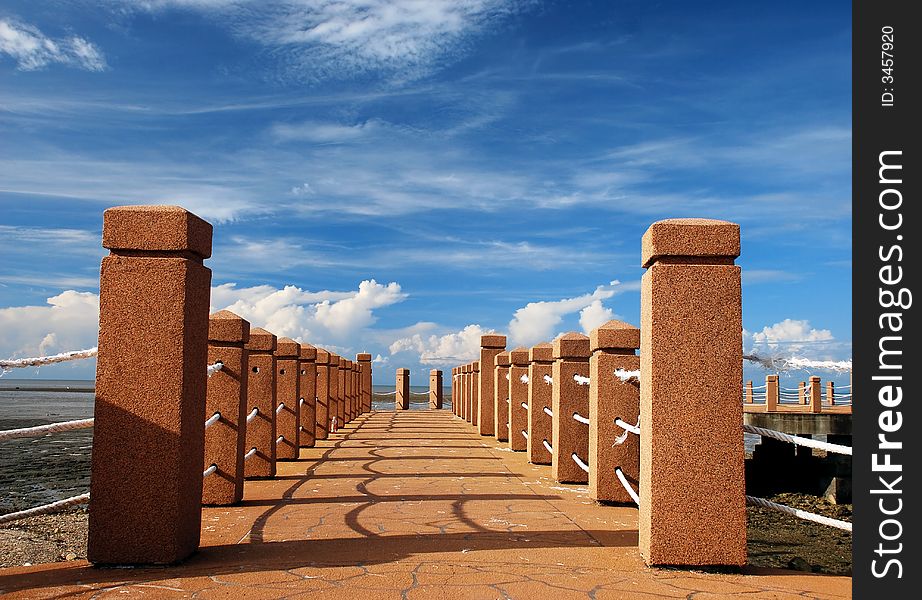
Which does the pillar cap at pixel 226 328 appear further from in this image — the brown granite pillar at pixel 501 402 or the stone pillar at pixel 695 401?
the brown granite pillar at pixel 501 402

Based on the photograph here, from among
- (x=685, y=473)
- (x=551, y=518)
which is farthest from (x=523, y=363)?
(x=685, y=473)

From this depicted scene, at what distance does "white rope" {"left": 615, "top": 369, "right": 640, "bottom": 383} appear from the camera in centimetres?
586

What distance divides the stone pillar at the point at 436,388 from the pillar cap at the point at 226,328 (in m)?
25.9

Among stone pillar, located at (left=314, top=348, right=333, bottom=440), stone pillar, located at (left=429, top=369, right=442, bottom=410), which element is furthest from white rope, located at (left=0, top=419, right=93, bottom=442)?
stone pillar, located at (left=429, top=369, right=442, bottom=410)

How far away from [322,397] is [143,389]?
354 inches

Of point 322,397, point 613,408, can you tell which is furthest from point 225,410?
point 322,397

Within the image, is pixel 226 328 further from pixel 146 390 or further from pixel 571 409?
pixel 571 409

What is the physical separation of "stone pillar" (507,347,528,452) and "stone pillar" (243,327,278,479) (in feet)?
11.0

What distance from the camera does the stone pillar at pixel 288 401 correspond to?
9.63 m

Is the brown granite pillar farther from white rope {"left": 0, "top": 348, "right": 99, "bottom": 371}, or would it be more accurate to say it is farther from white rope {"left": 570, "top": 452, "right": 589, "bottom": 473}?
white rope {"left": 0, "top": 348, "right": 99, "bottom": 371}

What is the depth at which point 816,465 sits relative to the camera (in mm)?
19547

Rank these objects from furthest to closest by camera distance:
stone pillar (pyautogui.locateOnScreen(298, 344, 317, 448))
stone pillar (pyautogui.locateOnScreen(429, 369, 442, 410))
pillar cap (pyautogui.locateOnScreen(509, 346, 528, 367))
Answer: stone pillar (pyautogui.locateOnScreen(429, 369, 442, 410)), stone pillar (pyautogui.locateOnScreen(298, 344, 317, 448)), pillar cap (pyautogui.locateOnScreen(509, 346, 528, 367))

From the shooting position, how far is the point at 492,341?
1421 cm
